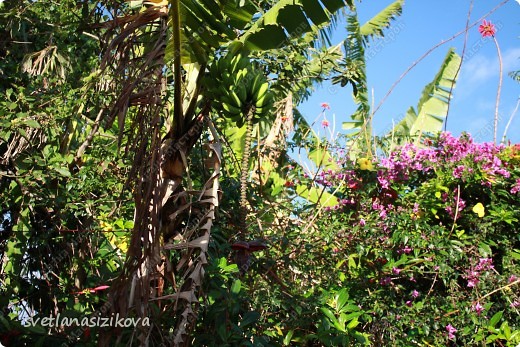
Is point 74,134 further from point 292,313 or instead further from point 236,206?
point 292,313

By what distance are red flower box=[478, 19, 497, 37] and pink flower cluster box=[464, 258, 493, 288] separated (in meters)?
1.63

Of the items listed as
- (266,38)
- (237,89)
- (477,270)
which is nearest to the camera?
(237,89)

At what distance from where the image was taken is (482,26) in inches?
158

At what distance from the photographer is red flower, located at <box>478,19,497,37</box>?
3986 mm

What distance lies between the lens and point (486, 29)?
4.00 m

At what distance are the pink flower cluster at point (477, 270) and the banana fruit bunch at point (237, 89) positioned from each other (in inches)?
61.4

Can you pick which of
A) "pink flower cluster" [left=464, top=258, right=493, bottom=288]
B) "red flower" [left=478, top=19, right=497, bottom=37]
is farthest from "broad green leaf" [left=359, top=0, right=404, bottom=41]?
"pink flower cluster" [left=464, top=258, right=493, bottom=288]

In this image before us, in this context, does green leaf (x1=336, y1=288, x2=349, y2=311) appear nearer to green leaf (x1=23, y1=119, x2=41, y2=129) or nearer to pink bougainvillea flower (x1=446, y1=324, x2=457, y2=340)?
pink bougainvillea flower (x1=446, y1=324, x2=457, y2=340)

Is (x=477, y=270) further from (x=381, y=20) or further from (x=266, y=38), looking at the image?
(x=381, y=20)

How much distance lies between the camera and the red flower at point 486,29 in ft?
13.1

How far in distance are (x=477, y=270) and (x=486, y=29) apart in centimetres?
173

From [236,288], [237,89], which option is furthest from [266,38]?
[236,288]

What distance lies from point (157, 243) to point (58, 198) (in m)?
1.15

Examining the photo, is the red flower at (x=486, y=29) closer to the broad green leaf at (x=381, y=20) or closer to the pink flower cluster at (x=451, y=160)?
the pink flower cluster at (x=451, y=160)
